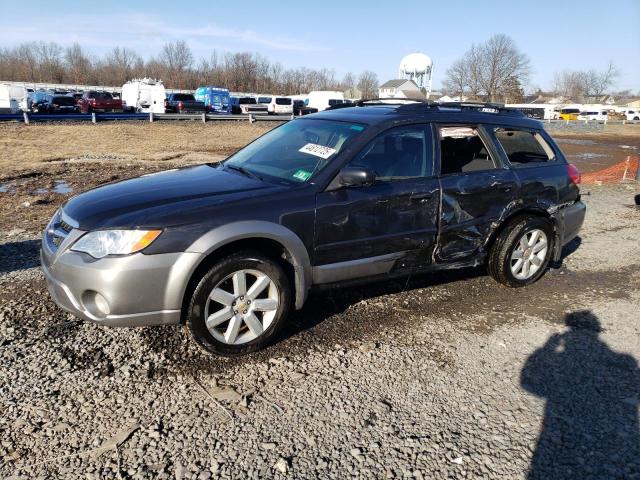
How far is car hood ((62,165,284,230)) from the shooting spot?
10.4 feet

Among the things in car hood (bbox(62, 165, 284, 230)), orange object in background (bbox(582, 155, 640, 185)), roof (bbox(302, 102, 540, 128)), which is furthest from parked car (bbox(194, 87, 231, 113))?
car hood (bbox(62, 165, 284, 230))

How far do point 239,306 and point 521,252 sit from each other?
3021 mm

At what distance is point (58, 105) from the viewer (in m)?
36.3

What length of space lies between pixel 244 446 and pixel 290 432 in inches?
10.7

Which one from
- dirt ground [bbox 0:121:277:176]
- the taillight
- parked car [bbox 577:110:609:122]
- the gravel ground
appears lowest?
the gravel ground

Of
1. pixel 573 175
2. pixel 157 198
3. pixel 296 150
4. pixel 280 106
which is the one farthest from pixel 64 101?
pixel 573 175

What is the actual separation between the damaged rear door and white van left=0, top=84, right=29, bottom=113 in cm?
3587

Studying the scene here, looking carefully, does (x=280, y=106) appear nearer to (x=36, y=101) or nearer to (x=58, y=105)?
(x=58, y=105)

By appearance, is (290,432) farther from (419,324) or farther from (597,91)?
(597,91)

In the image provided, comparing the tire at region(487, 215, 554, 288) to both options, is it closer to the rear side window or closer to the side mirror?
the rear side window

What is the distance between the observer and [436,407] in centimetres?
304

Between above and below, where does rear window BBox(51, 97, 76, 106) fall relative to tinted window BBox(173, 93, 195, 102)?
below

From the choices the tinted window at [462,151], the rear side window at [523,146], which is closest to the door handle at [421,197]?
the tinted window at [462,151]

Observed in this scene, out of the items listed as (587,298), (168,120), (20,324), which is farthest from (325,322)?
(168,120)
